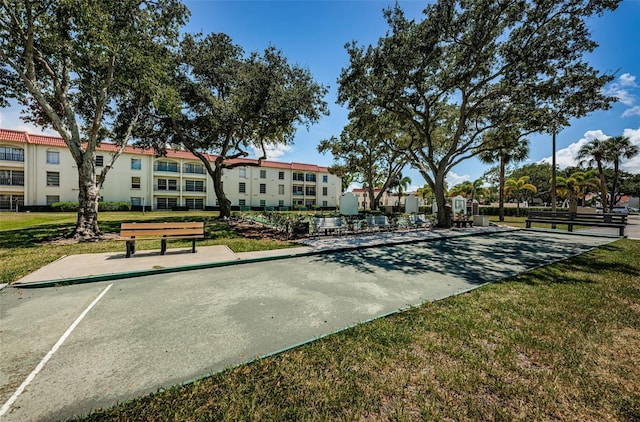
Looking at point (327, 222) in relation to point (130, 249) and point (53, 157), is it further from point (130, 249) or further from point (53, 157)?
point (53, 157)

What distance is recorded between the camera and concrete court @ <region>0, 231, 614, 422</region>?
2609 mm

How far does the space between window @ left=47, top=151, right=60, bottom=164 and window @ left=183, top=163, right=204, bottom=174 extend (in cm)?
1471

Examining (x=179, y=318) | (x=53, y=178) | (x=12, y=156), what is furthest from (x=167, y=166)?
(x=179, y=318)

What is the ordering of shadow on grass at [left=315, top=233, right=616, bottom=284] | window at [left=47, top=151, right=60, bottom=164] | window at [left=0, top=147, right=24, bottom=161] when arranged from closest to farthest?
shadow on grass at [left=315, top=233, right=616, bottom=284] < window at [left=0, top=147, right=24, bottom=161] < window at [left=47, top=151, right=60, bottom=164]

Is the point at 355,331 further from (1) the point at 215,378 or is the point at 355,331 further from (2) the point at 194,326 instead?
(2) the point at 194,326

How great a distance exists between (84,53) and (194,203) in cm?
3514

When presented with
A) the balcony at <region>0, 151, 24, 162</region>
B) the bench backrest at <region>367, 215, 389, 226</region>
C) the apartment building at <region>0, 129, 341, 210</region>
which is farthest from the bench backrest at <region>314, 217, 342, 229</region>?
the balcony at <region>0, 151, 24, 162</region>

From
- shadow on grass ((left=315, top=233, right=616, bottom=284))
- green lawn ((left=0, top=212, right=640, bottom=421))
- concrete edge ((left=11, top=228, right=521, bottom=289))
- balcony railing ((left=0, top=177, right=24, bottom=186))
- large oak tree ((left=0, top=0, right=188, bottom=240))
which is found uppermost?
large oak tree ((left=0, top=0, right=188, bottom=240))

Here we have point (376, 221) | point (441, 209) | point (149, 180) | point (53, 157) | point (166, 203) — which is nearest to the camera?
point (376, 221)

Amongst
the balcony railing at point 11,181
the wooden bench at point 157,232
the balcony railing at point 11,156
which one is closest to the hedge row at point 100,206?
the balcony railing at point 11,181

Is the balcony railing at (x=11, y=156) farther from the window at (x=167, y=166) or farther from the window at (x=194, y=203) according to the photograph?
the window at (x=194, y=203)

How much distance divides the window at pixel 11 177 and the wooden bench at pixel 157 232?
38.5 metres

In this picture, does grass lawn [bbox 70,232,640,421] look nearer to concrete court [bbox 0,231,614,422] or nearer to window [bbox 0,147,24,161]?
concrete court [bbox 0,231,614,422]

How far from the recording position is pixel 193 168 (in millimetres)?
41781
